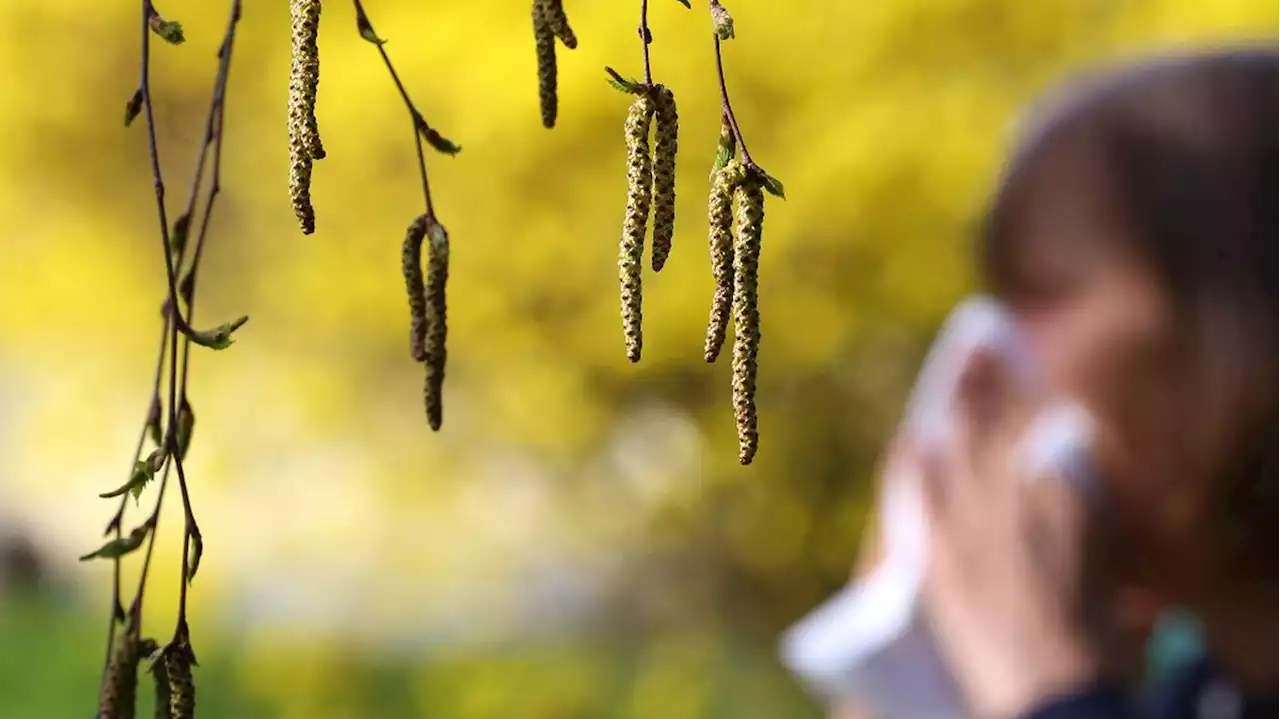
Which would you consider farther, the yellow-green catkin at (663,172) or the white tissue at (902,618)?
the white tissue at (902,618)

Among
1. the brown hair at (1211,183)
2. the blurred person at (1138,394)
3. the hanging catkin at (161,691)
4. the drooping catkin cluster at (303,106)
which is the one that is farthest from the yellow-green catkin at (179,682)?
the brown hair at (1211,183)

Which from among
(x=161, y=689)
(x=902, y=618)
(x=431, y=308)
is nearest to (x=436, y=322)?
(x=431, y=308)

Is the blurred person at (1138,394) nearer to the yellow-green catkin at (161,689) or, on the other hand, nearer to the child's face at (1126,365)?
the child's face at (1126,365)

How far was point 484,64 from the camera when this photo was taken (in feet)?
4.07

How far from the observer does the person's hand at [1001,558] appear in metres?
1.06

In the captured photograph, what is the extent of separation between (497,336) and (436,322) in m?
1.13

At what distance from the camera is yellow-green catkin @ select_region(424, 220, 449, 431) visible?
30 cm

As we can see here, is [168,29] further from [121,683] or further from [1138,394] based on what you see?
[1138,394]

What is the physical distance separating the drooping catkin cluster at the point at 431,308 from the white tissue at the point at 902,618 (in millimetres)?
904

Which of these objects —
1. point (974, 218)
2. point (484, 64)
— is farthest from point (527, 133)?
point (974, 218)

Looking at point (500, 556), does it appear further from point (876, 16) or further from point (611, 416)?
point (876, 16)

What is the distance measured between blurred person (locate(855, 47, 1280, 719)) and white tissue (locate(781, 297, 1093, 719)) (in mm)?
84

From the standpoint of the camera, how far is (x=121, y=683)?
300 mm

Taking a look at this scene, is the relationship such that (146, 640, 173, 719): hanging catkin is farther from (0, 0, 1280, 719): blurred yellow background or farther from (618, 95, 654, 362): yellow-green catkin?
(0, 0, 1280, 719): blurred yellow background
